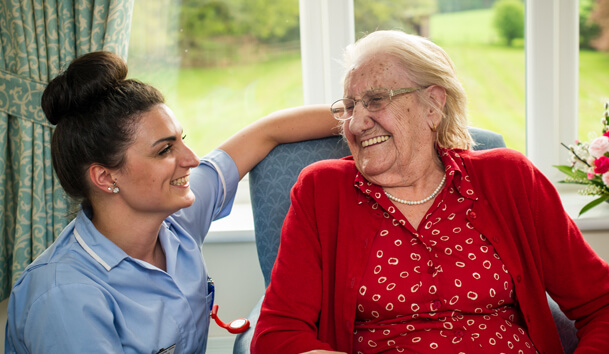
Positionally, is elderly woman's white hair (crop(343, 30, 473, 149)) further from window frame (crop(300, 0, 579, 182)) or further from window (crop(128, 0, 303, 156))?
window (crop(128, 0, 303, 156))

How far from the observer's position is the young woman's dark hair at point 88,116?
4.55 feet

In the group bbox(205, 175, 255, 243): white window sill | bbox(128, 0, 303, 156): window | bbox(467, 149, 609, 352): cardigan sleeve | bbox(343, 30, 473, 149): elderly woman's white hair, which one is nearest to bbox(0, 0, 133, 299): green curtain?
bbox(128, 0, 303, 156): window

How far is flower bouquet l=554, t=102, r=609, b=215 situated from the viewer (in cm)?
204

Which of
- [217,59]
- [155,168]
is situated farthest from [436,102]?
[217,59]

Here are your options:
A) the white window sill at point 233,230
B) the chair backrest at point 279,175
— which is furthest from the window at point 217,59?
the chair backrest at point 279,175

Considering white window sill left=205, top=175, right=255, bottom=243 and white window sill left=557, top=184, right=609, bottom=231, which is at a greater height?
white window sill left=557, top=184, right=609, bottom=231

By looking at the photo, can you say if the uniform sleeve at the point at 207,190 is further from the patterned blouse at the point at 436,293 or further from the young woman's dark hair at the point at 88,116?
the patterned blouse at the point at 436,293

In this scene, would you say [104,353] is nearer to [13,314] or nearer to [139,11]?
[13,314]

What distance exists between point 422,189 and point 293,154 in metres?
0.48

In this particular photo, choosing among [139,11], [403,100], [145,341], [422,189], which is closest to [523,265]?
[422,189]

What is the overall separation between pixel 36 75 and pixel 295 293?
4.16 feet

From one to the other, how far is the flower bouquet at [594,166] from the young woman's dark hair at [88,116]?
157cm

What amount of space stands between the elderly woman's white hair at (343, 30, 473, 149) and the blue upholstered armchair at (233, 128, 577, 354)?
0.22 metres

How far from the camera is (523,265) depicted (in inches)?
60.0
